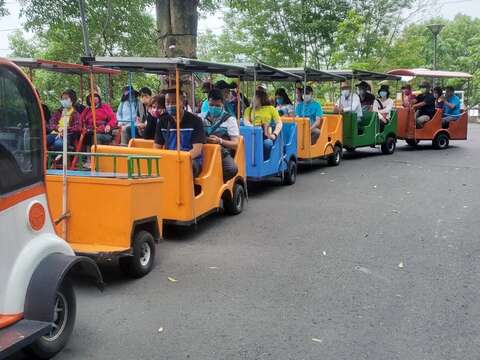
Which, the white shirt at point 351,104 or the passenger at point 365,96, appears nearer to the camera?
the white shirt at point 351,104

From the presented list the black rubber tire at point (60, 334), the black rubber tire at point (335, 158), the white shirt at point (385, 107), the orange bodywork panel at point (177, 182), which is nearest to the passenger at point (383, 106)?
the white shirt at point (385, 107)

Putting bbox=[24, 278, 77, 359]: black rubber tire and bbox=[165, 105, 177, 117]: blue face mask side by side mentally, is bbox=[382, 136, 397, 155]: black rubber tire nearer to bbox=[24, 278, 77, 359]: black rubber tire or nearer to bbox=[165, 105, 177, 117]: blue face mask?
bbox=[165, 105, 177, 117]: blue face mask

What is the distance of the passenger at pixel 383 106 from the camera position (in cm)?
1448

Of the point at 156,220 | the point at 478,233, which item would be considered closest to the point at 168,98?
the point at 156,220

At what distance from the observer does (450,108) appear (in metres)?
15.8

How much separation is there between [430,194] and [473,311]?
16.5ft

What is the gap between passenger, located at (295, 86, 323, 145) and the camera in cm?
1196

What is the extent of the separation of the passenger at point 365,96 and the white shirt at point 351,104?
29.0 inches

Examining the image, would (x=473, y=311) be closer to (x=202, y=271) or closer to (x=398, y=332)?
(x=398, y=332)

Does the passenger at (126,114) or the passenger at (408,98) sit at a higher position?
the passenger at (408,98)

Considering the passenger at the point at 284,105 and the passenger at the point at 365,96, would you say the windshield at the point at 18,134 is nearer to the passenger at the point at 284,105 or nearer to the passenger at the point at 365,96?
the passenger at the point at 284,105

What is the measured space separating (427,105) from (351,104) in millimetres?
3137

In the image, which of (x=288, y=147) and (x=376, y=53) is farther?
(x=376, y=53)

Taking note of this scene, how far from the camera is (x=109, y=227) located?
4.97 metres
